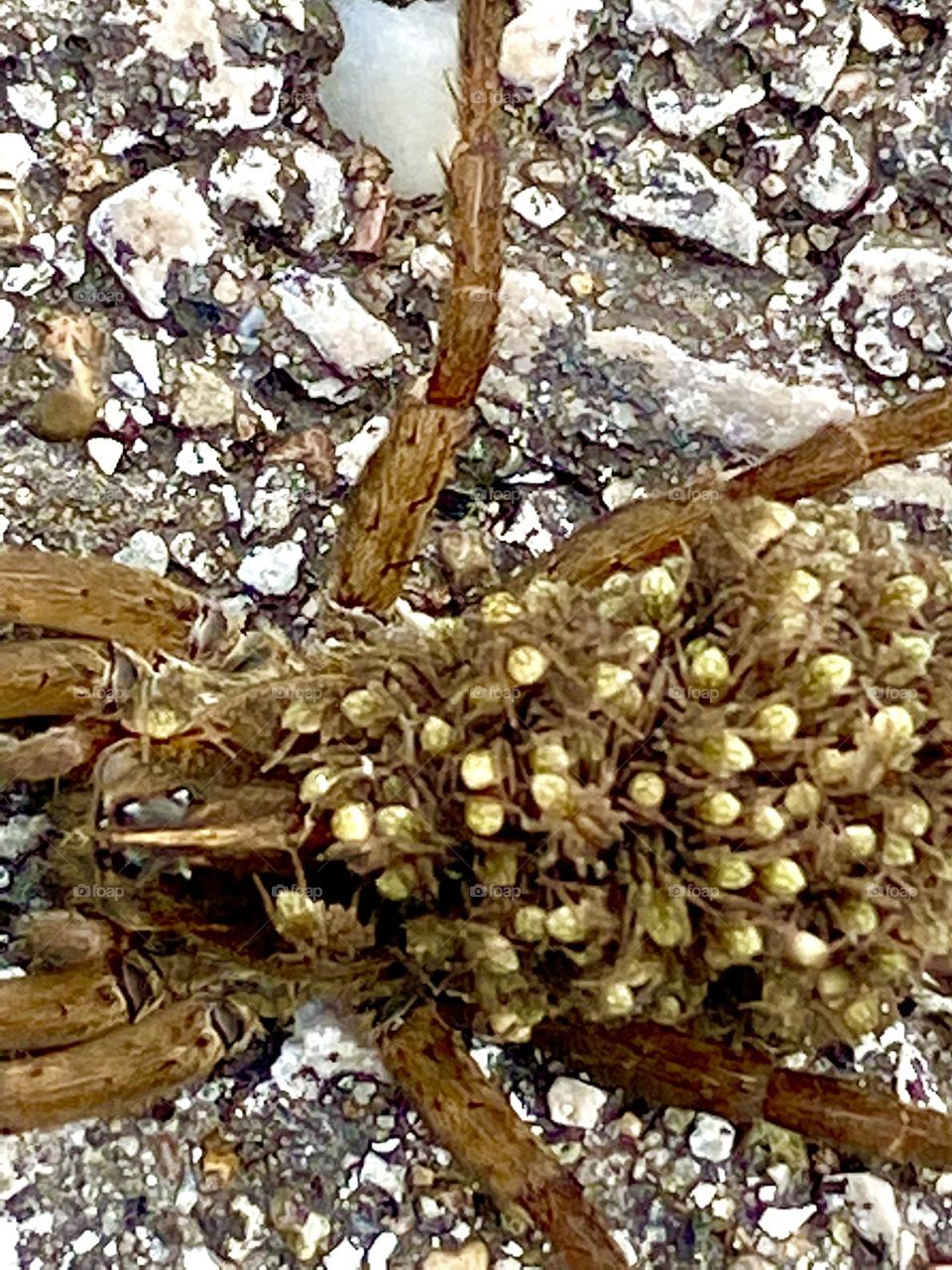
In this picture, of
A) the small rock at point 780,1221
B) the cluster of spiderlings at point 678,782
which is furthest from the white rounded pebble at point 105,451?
the small rock at point 780,1221

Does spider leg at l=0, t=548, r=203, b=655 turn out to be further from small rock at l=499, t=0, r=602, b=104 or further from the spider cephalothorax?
small rock at l=499, t=0, r=602, b=104

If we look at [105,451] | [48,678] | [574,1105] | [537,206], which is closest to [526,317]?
[537,206]

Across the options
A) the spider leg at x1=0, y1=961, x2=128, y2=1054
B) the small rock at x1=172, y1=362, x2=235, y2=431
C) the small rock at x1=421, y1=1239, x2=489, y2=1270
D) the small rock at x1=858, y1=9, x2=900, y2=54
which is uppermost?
the small rock at x1=858, y1=9, x2=900, y2=54

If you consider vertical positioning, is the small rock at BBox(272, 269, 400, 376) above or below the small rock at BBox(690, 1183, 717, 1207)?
above

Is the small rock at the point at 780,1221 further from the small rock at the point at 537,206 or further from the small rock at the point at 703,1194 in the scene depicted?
the small rock at the point at 537,206

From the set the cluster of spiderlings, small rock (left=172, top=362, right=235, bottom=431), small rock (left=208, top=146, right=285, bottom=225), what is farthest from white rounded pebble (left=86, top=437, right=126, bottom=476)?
the cluster of spiderlings
